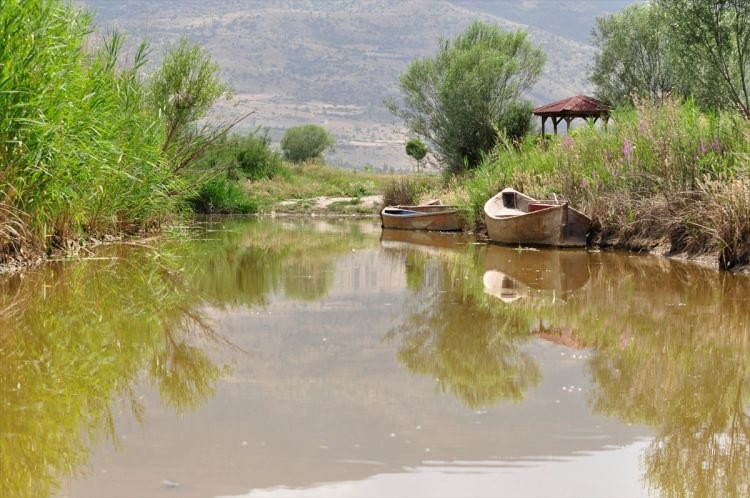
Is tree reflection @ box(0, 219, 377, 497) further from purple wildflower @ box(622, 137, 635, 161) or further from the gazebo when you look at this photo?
the gazebo

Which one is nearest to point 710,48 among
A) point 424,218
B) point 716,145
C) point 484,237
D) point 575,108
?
point 575,108

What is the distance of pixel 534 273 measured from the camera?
1318 centimetres

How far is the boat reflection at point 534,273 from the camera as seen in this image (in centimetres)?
1095

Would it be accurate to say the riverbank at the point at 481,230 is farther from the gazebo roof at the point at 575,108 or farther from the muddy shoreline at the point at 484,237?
the gazebo roof at the point at 575,108

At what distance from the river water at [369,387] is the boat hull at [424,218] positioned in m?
12.5

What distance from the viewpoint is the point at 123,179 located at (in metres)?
14.5

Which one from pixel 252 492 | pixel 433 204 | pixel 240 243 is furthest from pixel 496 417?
pixel 433 204

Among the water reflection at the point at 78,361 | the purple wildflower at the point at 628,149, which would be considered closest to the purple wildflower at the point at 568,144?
the purple wildflower at the point at 628,149

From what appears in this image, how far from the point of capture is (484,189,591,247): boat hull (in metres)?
17.5

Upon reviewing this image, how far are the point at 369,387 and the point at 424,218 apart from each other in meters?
19.0

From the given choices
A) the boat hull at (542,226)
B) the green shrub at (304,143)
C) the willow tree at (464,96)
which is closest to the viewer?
the boat hull at (542,226)

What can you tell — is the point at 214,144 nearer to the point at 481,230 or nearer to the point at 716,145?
the point at 481,230

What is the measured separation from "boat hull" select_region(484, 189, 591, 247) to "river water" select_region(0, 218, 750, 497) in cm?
564

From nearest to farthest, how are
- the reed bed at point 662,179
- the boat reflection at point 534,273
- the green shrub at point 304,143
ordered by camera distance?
1. the boat reflection at point 534,273
2. the reed bed at point 662,179
3. the green shrub at point 304,143
